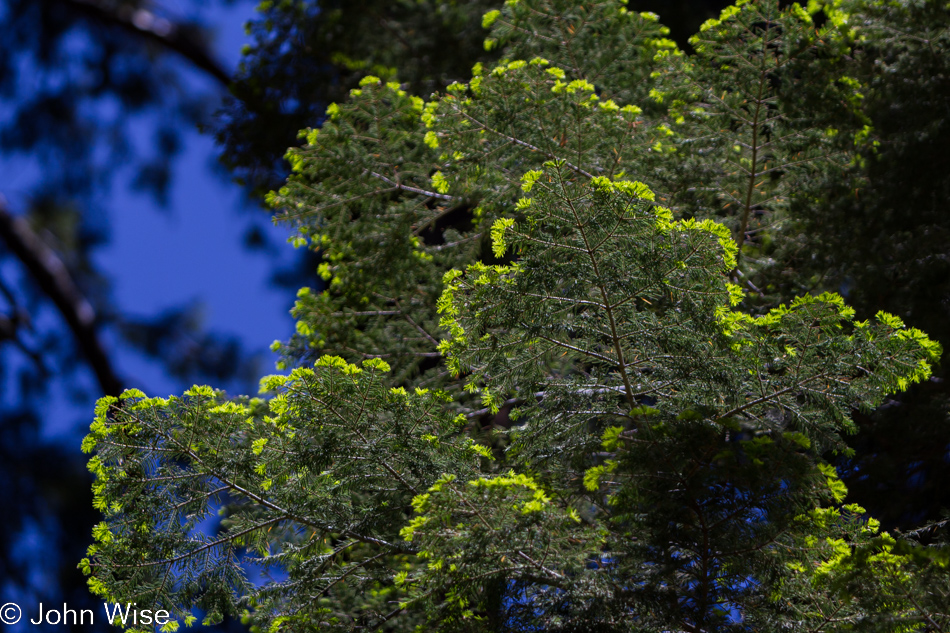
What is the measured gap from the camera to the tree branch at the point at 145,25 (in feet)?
39.5

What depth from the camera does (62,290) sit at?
11.2m

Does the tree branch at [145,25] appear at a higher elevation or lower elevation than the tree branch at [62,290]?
higher

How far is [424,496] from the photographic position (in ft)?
11.4

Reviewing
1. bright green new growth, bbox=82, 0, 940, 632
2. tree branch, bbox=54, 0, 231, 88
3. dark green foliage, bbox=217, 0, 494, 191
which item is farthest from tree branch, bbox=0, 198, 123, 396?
bright green new growth, bbox=82, 0, 940, 632

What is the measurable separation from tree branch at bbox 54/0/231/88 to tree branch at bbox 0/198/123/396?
11.5 ft

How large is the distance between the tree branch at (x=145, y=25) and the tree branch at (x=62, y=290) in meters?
3.51

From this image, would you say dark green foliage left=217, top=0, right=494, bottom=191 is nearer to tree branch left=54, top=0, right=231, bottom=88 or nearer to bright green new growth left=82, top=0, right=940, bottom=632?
bright green new growth left=82, top=0, right=940, bottom=632

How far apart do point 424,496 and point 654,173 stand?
286 cm

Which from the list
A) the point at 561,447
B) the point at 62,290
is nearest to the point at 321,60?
the point at 561,447

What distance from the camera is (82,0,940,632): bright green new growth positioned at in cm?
348

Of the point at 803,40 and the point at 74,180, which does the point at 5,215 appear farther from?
the point at 803,40

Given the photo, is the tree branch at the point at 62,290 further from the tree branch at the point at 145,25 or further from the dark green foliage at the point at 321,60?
the dark green foliage at the point at 321,60

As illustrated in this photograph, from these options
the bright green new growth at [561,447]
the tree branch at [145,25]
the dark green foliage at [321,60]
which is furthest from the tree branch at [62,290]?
the bright green new growth at [561,447]

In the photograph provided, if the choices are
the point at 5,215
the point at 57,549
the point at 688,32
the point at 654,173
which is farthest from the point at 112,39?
the point at 654,173
